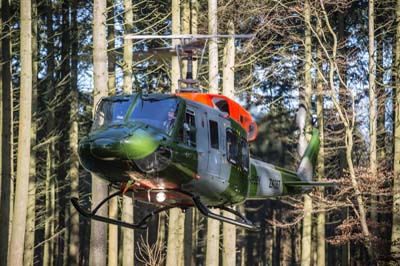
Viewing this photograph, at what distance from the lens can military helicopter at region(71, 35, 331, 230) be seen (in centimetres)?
884

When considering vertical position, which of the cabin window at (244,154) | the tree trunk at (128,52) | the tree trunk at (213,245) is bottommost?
the tree trunk at (213,245)

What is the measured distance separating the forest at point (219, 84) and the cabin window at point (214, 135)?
3016 mm

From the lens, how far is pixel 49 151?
25.7 m

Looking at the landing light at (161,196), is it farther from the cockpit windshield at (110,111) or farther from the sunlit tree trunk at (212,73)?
the sunlit tree trunk at (212,73)

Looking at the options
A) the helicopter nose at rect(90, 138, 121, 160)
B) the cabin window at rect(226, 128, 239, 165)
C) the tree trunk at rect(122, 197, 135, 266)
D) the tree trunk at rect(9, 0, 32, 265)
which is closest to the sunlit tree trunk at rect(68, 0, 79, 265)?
the tree trunk at rect(122, 197, 135, 266)

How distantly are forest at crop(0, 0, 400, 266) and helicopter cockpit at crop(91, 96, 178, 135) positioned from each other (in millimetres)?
3052

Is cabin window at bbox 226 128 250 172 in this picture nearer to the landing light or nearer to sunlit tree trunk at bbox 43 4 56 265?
the landing light

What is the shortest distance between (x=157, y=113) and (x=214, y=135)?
1.18 metres

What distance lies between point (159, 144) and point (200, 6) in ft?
41.1

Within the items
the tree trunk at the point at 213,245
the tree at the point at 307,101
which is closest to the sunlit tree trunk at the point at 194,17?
the tree at the point at 307,101

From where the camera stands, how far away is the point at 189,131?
964cm

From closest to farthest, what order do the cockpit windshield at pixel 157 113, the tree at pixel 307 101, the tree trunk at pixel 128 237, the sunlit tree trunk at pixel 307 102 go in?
the cockpit windshield at pixel 157 113 < the tree trunk at pixel 128 237 < the tree at pixel 307 101 < the sunlit tree trunk at pixel 307 102

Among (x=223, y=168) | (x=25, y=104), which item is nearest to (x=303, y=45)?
(x=25, y=104)

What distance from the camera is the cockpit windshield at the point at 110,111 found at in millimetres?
9453
